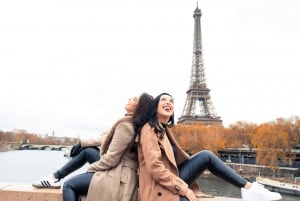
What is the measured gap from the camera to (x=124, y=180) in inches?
81.5

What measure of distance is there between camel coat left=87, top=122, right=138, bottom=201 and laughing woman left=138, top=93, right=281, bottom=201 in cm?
7

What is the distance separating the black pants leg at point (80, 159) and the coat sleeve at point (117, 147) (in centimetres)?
37

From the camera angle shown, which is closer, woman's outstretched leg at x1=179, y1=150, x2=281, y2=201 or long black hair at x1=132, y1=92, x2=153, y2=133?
woman's outstretched leg at x1=179, y1=150, x2=281, y2=201

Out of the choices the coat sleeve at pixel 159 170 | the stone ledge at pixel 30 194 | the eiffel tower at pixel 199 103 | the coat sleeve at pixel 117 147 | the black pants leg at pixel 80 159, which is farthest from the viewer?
the eiffel tower at pixel 199 103

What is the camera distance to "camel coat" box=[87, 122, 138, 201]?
6.67ft

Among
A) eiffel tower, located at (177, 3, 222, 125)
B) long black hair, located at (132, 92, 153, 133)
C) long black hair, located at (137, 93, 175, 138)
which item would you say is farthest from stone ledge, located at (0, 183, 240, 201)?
eiffel tower, located at (177, 3, 222, 125)

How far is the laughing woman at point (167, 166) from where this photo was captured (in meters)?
1.99

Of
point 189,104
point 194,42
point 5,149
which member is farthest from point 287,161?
point 5,149

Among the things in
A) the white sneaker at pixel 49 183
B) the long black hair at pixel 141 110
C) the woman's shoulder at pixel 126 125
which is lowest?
the white sneaker at pixel 49 183

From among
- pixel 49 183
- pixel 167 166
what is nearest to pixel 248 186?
pixel 167 166

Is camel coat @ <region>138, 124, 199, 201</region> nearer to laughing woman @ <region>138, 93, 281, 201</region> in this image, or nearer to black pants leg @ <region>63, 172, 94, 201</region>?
laughing woman @ <region>138, 93, 281, 201</region>

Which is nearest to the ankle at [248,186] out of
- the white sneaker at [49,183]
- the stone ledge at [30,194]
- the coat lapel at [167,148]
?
the stone ledge at [30,194]

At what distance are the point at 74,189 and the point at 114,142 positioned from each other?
1.30 ft

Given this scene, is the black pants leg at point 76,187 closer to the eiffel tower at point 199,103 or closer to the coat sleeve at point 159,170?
the coat sleeve at point 159,170
